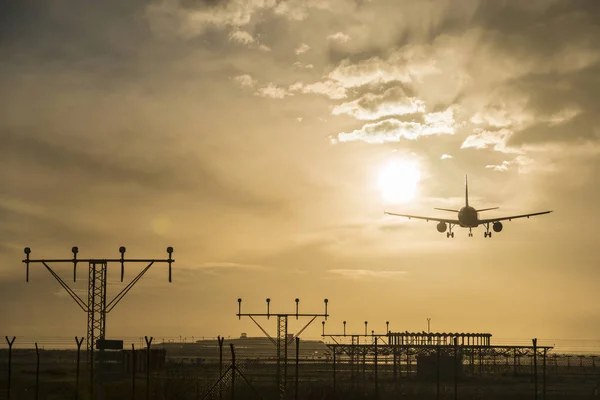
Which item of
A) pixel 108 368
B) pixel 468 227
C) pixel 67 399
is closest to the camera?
pixel 108 368

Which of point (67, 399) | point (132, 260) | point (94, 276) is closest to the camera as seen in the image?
point (132, 260)

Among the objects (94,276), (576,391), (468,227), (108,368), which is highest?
(468,227)

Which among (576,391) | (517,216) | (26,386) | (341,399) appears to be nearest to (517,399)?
(576,391)

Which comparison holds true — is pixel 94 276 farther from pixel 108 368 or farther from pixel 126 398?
pixel 108 368

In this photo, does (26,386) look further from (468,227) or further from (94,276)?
(468,227)

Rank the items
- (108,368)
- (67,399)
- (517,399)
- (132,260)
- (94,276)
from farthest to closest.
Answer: (517,399) < (67,399) < (94,276) < (132,260) < (108,368)

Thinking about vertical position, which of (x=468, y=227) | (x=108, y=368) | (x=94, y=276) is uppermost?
(x=468, y=227)

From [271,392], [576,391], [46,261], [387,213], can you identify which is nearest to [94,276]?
[46,261]

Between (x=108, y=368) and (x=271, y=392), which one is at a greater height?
(x=108, y=368)

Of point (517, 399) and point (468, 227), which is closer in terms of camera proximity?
point (517, 399)
